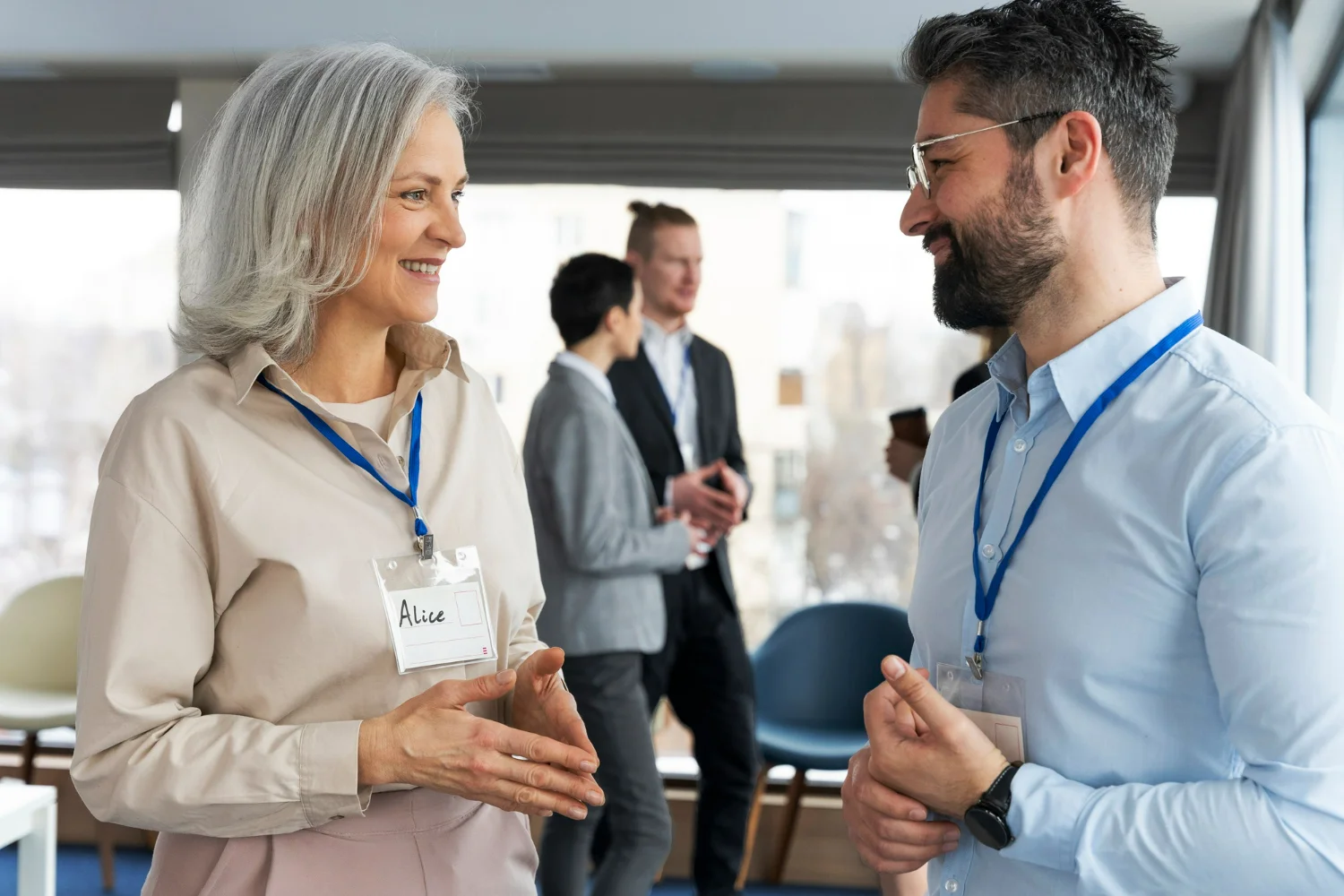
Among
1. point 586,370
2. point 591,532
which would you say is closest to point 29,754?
point 591,532

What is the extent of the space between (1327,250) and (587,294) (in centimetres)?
251

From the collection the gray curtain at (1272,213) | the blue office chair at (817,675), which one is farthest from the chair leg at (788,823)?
the gray curtain at (1272,213)

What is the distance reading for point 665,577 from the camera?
3.51m

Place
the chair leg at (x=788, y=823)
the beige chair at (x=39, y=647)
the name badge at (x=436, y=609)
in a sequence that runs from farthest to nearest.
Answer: the beige chair at (x=39, y=647) → the chair leg at (x=788, y=823) → the name badge at (x=436, y=609)

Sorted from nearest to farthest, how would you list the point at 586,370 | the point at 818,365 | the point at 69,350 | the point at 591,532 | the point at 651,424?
the point at 591,532 < the point at 586,370 < the point at 651,424 < the point at 818,365 < the point at 69,350

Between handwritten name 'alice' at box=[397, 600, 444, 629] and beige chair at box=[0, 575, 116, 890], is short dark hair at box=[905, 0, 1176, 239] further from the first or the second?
beige chair at box=[0, 575, 116, 890]

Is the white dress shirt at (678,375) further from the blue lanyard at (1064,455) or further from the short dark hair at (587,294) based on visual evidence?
the blue lanyard at (1064,455)

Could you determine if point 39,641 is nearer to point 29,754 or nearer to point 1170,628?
point 29,754

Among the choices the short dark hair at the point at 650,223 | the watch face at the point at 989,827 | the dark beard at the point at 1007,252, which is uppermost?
the short dark hair at the point at 650,223

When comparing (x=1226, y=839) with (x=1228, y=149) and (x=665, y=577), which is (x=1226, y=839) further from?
(x=1228, y=149)

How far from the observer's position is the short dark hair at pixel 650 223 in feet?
13.5

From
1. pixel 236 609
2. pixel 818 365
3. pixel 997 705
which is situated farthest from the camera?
pixel 818 365

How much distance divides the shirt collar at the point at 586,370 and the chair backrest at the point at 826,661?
5.42 ft

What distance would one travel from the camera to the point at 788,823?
14.3 feet
